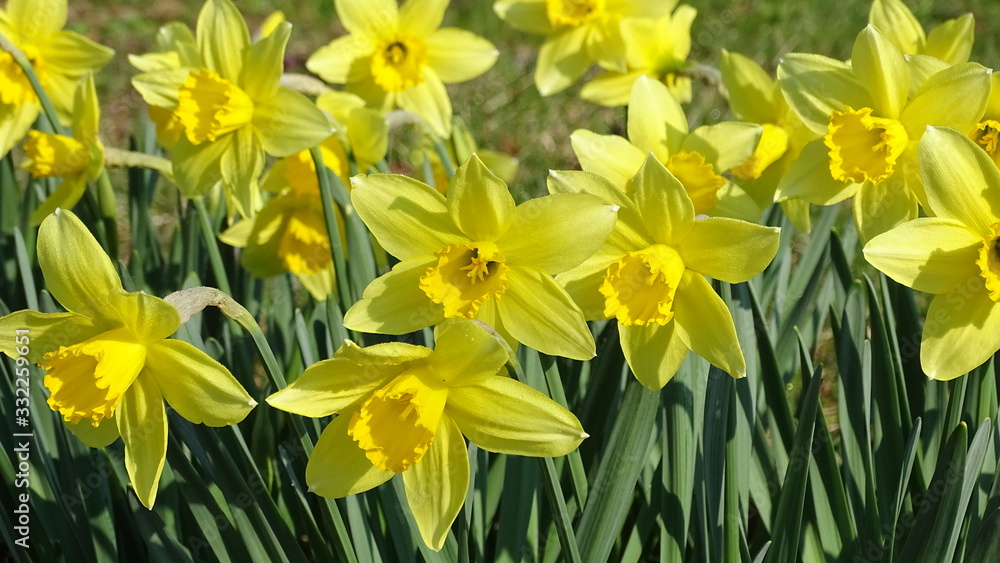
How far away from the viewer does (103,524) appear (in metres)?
1.85

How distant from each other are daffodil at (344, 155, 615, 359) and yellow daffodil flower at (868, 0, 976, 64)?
107cm

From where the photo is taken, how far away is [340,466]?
1524mm

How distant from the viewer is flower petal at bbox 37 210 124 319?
1452 millimetres

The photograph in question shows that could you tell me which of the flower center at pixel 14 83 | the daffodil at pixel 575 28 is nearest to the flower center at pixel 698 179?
the daffodil at pixel 575 28

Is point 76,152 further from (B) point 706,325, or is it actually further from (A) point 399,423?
(B) point 706,325

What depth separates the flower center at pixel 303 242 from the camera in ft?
7.50

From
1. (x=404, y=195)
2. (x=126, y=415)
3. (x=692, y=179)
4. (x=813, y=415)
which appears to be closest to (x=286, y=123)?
(x=404, y=195)

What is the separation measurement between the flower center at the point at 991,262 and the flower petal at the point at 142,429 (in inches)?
58.3

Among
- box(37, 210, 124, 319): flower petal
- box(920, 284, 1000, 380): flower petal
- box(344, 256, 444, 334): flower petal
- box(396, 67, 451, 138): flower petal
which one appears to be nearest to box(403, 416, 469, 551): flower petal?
box(344, 256, 444, 334): flower petal

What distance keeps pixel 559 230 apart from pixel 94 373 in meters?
0.85

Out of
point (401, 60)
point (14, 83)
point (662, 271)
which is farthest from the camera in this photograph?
point (401, 60)

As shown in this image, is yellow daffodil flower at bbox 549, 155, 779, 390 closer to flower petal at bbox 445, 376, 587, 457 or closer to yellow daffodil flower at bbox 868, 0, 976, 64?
flower petal at bbox 445, 376, 587, 457

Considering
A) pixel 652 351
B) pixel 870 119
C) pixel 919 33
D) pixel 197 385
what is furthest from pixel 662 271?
pixel 919 33

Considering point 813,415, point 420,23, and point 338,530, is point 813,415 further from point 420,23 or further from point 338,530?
point 420,23
